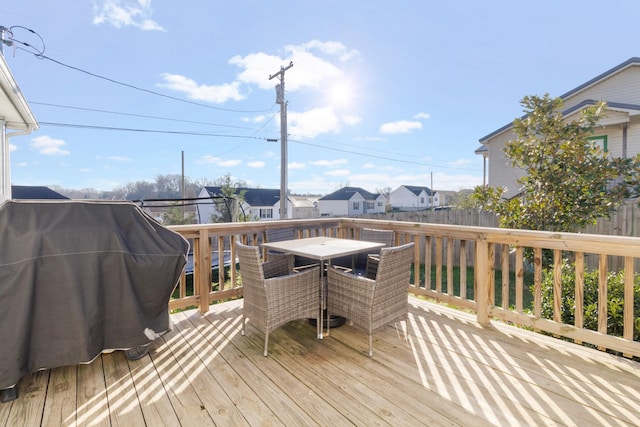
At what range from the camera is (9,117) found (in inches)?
148

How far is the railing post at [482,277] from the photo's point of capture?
9.91ft

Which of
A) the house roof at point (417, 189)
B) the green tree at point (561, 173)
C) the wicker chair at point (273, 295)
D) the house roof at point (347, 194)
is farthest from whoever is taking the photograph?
the house roof at point (417, 189)

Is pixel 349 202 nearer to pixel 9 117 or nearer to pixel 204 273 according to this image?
pixel 204 273

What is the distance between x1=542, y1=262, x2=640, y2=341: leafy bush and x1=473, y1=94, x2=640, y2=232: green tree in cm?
96

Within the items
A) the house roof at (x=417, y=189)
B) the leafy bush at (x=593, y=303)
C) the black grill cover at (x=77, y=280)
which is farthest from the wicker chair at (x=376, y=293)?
the house roof at (x=417, y=189)

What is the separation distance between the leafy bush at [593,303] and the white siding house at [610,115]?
408 centimetres

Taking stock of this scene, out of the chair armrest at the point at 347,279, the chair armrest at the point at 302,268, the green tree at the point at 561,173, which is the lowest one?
the chair armrest at the point at 302,268

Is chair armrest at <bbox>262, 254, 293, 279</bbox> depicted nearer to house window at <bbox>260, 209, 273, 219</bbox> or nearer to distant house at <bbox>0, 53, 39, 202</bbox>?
distant house at <bbox>0, 53, 39, 202</bbox>

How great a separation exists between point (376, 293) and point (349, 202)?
30.2m

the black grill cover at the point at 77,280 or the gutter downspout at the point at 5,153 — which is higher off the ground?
the gutter downspout at the point at 5,153

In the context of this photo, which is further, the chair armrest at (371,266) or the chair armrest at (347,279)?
the chair armrest at (371,266)

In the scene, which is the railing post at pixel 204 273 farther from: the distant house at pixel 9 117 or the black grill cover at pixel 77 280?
the distant house at pixel 9 117

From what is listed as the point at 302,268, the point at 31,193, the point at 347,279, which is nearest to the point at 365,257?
the point at 302,268

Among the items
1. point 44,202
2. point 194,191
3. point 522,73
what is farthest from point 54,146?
point 522,73
